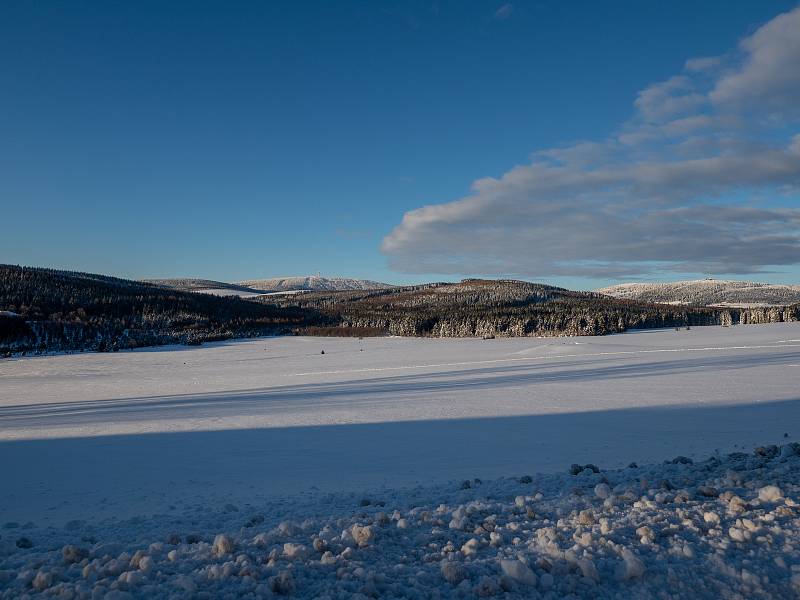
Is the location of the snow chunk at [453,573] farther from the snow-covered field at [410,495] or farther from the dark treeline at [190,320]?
the dark treeline at [190,320]

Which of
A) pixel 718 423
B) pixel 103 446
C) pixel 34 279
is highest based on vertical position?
→ pixel 34 279

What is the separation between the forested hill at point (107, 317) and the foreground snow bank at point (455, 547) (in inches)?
1826

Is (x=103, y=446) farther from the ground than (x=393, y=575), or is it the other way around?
(x=393, y=575)

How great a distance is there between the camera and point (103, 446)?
9969 millimetres

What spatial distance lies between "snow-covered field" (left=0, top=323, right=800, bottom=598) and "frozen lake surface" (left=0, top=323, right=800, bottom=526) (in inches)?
2.4

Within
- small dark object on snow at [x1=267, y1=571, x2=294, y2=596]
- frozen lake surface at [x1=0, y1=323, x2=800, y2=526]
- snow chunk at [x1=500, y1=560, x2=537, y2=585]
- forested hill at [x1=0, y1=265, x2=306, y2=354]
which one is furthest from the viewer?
forested hill at [x1=0, y1=265, x2=306, y2=354]

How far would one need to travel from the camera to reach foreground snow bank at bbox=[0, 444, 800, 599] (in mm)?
3789

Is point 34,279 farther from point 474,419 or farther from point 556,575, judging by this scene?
point 556,575

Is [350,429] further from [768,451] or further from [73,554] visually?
[768,451]

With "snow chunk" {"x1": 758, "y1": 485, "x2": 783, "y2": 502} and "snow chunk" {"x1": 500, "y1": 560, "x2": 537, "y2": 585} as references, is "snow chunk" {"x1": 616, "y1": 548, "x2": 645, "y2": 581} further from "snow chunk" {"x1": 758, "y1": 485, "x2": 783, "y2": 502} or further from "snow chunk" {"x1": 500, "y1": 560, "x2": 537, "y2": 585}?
"snow chunk" {"x1": 758, "y1": 485, "x2": 783, "y2": 502}

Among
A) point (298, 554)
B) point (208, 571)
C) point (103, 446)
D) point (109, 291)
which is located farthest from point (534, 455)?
point (109, 291)

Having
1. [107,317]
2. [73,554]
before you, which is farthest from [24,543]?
[107,317]

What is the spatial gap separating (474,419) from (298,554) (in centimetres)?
809

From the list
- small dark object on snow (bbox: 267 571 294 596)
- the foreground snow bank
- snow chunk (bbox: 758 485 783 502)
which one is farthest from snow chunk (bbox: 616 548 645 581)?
small dark object on snow (bbox: 267 571 294 596)
